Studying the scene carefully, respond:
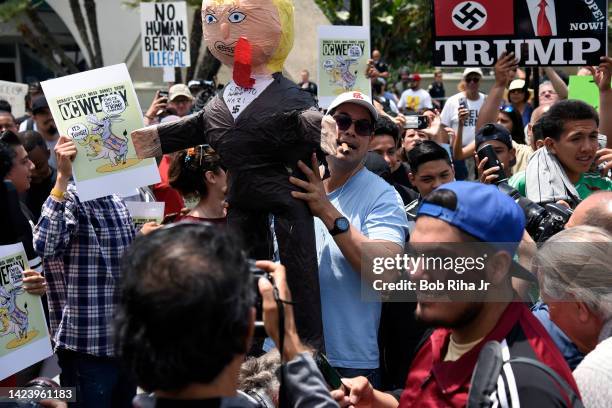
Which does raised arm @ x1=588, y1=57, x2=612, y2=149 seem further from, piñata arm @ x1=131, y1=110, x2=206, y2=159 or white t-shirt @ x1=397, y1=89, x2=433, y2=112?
white t-shirt @ x1=397, y1=89, x2=433, y2=112

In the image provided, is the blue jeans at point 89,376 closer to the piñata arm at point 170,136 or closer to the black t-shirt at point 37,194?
the piñata arm at point 170,136

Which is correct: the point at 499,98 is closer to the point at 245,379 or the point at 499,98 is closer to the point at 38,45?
the point at 245,379

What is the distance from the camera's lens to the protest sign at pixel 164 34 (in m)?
9.95

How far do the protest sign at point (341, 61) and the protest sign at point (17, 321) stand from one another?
3093 millimetres

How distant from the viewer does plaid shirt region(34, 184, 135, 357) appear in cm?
443

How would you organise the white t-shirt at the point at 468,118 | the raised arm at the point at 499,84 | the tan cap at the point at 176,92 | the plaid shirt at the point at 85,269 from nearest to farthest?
the plaid shirt at the point at 85,269, the raised arm at the point at 499,84, the white t-shirt at the point at 468,118, the tan cap at the point at 176,92

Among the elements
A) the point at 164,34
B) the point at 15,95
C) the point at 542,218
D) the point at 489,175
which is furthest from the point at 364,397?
the point at 15,95

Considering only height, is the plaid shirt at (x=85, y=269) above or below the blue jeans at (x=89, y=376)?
above

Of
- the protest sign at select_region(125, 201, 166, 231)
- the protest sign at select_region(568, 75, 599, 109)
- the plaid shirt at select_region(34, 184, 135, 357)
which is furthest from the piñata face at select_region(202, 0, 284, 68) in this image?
the protest sign at select_region(568, 75, 599, 109)

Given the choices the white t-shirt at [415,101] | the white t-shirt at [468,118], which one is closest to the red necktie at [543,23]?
the white t-shirt at [468,118]

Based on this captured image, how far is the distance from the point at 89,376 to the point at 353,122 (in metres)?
1.90

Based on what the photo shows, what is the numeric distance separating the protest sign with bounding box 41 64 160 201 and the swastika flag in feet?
8.45

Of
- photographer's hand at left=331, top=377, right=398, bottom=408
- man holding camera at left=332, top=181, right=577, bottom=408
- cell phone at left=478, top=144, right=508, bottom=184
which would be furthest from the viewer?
cell phone at left=478, top=144, right=508, bottom=184

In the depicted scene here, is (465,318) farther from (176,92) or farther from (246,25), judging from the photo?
(176,92)
